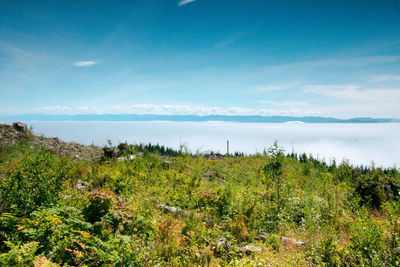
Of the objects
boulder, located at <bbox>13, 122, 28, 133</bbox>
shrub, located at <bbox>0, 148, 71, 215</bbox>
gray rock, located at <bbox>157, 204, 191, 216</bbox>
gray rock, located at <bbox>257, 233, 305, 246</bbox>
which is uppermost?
boulder, located at <bbox>13, 122, 28, 133</bbox>

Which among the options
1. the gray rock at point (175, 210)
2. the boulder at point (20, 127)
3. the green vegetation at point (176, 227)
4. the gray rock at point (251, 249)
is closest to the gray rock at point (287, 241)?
the green vegetation at point (176, 227)

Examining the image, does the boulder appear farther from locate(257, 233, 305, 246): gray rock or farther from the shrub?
locate(257, 233, 305, 246): gray rock

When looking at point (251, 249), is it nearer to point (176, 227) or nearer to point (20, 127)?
point (176, 227)

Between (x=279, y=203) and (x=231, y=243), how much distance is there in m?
2.68

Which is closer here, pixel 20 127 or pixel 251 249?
pixel 251 249

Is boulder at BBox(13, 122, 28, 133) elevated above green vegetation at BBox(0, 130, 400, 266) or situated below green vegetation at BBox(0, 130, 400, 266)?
above

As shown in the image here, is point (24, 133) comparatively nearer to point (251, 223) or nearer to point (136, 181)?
point (136, 181)

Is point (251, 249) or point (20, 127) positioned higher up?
point (20, 127)

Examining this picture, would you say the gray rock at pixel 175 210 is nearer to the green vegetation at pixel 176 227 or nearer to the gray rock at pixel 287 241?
the green vegetation at pixel 176 227

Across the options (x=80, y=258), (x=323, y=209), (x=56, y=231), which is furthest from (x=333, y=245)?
(x=56, y=231)

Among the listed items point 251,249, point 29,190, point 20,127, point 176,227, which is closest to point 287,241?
point 251,249

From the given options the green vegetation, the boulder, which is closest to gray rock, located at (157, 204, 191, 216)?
the green vegetation

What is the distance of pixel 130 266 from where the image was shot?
3.15 meters

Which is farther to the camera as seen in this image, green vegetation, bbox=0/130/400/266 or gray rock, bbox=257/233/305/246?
gray rock, bbox=257/233/305/246
